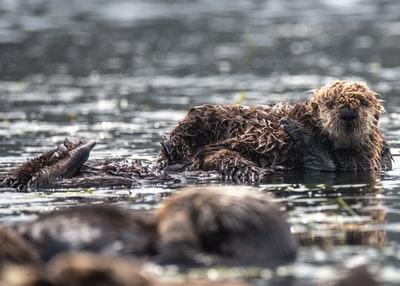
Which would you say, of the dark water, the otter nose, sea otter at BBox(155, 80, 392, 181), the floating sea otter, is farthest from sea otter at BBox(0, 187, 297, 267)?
the otter nose

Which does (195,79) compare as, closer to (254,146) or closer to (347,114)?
(254,146)

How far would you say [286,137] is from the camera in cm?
945

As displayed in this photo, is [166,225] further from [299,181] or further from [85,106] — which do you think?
[85,106]

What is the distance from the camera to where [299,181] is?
8867 mm

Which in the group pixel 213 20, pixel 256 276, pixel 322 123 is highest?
pixel 213 20

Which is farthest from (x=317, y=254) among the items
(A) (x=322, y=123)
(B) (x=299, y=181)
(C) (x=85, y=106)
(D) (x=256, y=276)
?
(C) (x=85, y=106)

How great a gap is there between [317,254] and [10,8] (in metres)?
24.5

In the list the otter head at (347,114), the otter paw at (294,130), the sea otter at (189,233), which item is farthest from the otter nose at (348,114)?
the sea otter at (189,233)

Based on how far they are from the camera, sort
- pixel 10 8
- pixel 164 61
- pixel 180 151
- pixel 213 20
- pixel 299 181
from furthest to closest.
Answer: pixel 10 8, pixel 213 20, pixel 164 61, pixel 180 151, pixel 299 181

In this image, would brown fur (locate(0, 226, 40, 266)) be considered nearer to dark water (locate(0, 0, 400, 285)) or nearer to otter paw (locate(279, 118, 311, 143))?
dark water (locate(0, 0, 400, 285))

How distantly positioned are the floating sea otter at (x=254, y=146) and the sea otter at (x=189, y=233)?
298 cm

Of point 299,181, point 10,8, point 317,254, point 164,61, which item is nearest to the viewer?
point 317,254

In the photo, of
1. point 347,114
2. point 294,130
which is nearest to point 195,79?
point 294,130

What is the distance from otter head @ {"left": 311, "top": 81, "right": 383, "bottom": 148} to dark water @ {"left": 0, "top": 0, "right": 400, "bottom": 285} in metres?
0.37
